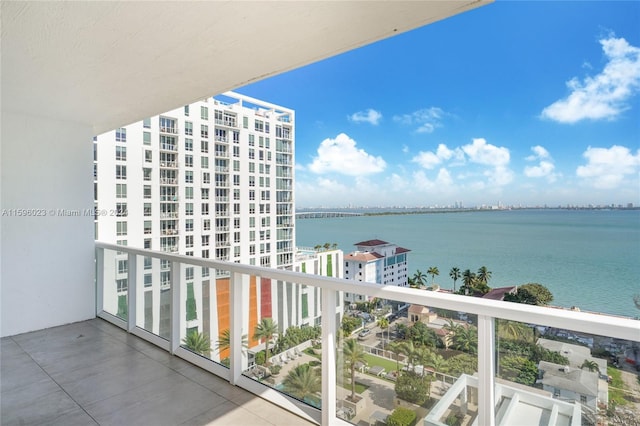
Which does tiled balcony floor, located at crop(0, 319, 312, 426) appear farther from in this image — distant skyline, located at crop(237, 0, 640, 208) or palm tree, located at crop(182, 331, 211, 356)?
distant skyline, located at crop(237, 0, 640, 208)

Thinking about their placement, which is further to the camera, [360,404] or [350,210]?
[350,210]

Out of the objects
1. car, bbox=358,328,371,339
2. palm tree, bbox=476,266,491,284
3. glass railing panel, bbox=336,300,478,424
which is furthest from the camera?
palm tree, bbox=476,266,491,284

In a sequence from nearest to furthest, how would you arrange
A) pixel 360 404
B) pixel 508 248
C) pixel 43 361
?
pixel 360 404 → pixel 43 361 → pixel 508 248

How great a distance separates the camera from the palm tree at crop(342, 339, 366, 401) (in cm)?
199

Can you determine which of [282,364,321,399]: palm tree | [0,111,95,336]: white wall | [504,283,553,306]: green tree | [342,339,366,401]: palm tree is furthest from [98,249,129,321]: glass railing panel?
[504,283,553,306]: green tree

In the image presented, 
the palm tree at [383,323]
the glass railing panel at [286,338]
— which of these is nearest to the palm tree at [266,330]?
the glass railing panel at [286,338]

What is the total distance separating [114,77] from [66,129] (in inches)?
74.7

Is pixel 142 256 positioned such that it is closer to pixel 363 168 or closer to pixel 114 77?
pixel 114 77

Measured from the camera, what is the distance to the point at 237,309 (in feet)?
8.63

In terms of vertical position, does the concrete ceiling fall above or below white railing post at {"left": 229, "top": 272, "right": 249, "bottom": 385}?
above

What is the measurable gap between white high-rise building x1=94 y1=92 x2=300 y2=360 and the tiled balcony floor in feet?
45.7

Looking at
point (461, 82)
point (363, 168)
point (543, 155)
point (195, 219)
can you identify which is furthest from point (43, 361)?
point (461, 82)

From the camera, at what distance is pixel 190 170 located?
1185 inches

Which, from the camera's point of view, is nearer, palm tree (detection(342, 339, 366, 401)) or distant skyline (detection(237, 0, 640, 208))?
palm tree (detection(342, 339, 366, 401))
